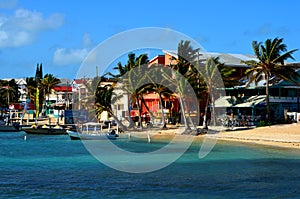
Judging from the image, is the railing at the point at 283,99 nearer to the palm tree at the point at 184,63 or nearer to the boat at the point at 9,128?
the palm tree at the point at 184,63

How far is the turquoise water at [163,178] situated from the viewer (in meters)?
22.9

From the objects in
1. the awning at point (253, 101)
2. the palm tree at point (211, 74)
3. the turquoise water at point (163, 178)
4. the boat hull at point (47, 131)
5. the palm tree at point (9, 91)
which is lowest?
the turquoise water at point (163, 178)

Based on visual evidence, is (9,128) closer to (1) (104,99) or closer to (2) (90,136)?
(1) (104,99)

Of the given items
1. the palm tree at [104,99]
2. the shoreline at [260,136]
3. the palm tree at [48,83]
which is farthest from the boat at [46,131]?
the palm tree at [48,83]

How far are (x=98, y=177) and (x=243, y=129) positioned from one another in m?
35.0

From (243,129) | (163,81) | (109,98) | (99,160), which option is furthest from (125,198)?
(109,98)

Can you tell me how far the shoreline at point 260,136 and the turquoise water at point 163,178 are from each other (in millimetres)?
7738

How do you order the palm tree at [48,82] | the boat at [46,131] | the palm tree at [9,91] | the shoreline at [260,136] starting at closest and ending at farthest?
the shoreline at [260,136], the boat at [46,131], the palm tree at [48,82], the palm tree at [9,91]

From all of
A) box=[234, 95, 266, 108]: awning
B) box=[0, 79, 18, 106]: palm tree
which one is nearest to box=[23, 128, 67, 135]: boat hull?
box=[234, 95, 266, 108]: awning

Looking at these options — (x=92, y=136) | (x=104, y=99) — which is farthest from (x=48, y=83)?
(x=92, y=136)

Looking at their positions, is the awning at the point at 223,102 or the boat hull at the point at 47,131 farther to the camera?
the boat hull at the point at 47,131

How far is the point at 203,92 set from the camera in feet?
206

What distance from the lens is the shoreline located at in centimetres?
A: 4850

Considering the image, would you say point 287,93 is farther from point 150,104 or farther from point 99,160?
point 99,160
